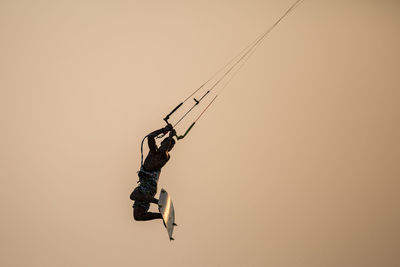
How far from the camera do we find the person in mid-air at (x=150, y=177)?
12.3 feet

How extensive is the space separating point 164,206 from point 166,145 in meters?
0.63

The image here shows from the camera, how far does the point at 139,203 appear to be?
12.4 ft

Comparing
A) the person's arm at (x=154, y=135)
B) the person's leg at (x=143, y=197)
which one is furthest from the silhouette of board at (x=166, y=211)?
the person's arm at (x=154, y=135)

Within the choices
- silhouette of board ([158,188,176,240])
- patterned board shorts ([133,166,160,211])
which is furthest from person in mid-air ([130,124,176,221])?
silhouette of board ([158,188,176,240])

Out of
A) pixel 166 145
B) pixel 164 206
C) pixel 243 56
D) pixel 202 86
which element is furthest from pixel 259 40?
pixel 164 206

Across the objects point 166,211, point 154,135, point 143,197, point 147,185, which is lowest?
point 166,211

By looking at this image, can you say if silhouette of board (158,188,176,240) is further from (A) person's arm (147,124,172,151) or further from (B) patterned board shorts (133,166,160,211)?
(A) person's arm (147,124,172,151)

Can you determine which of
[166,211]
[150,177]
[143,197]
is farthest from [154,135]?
[166,211]

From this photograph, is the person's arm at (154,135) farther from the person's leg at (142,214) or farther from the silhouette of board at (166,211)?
the person's leg at (142,214)

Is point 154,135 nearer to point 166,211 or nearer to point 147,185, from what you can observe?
point 147,185

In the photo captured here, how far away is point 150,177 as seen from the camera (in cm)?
383

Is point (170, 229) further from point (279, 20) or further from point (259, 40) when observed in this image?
point (279, 20)

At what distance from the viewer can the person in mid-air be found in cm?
376

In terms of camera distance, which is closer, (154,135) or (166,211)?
(166,211)
